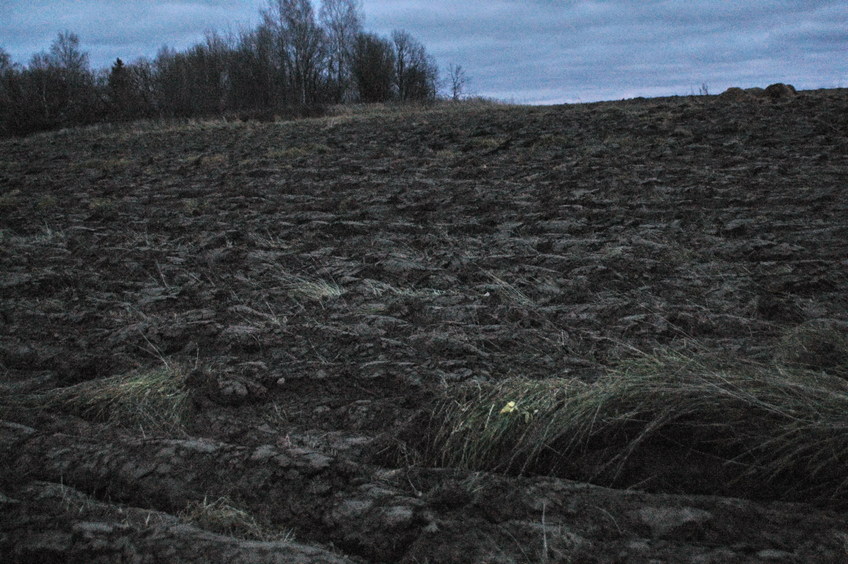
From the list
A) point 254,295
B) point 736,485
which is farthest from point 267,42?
point 736,485

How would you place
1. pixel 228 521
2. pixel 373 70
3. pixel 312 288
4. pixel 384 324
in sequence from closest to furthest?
pixel 228 521 → pixel 384 324 → pixel 312 288 → pixel 373 70

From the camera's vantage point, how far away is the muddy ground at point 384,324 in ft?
5.05

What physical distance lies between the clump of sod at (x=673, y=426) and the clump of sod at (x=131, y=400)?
3.23ft

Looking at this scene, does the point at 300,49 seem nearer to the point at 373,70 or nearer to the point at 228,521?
the point at 373,70

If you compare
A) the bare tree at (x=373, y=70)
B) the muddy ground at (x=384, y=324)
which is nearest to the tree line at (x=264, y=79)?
the bare tree at (x=373, y=70)

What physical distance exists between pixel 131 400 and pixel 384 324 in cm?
114

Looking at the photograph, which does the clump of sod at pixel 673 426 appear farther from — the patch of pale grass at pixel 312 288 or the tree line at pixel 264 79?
the tree line at pixel 264 79

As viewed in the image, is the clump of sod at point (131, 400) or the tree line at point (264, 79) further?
the tree line at point (264, 79)

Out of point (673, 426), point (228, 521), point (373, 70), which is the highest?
point (373, 70)

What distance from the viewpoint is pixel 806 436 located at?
1654mm

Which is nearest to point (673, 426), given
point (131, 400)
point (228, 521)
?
point (228, 521)

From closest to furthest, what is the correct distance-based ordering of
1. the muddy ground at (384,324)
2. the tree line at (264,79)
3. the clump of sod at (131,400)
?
the muddy ground at (384,324) → the clump of sod at (131,400) → the tree line at (264,79)

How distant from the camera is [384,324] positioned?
302 centimetres

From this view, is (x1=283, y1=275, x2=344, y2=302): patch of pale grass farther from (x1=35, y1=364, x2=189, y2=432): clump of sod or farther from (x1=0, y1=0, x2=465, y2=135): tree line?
(x1=0, y1=0, x2=465, y2=135): tree line
